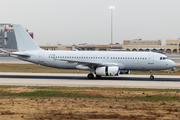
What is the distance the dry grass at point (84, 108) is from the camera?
15727 mm

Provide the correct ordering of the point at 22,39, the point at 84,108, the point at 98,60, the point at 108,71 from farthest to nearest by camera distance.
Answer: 1. the point at 22,39
2. the point at 98,60
3. the point at 108,71
4. the point at 84,108

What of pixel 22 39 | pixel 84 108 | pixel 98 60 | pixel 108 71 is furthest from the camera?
pixel 22 39

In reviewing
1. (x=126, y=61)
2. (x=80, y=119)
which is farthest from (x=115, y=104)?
(x=126, y=61)

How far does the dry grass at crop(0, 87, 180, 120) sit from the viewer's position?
51.6 feet

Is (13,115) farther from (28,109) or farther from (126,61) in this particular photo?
(126,61)

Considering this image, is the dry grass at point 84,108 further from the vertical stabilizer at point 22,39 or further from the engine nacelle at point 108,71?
the vertical stabilizer at point 22,39

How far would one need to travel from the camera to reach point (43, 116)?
1566 centimetres

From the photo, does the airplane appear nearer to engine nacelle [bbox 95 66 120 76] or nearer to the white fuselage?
the white fuselage

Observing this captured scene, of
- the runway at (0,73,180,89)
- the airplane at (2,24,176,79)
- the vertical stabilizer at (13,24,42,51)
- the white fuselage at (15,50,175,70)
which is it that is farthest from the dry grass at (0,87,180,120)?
the vertical stabilizer at (13,24,42,51)

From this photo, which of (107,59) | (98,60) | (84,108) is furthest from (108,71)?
(84,108)

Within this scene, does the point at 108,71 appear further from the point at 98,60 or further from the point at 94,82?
the point at 98,60

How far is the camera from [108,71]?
36.2 meters

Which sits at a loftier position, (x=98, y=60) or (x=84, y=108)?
(x=98, y=60)

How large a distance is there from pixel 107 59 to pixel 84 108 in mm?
21533
